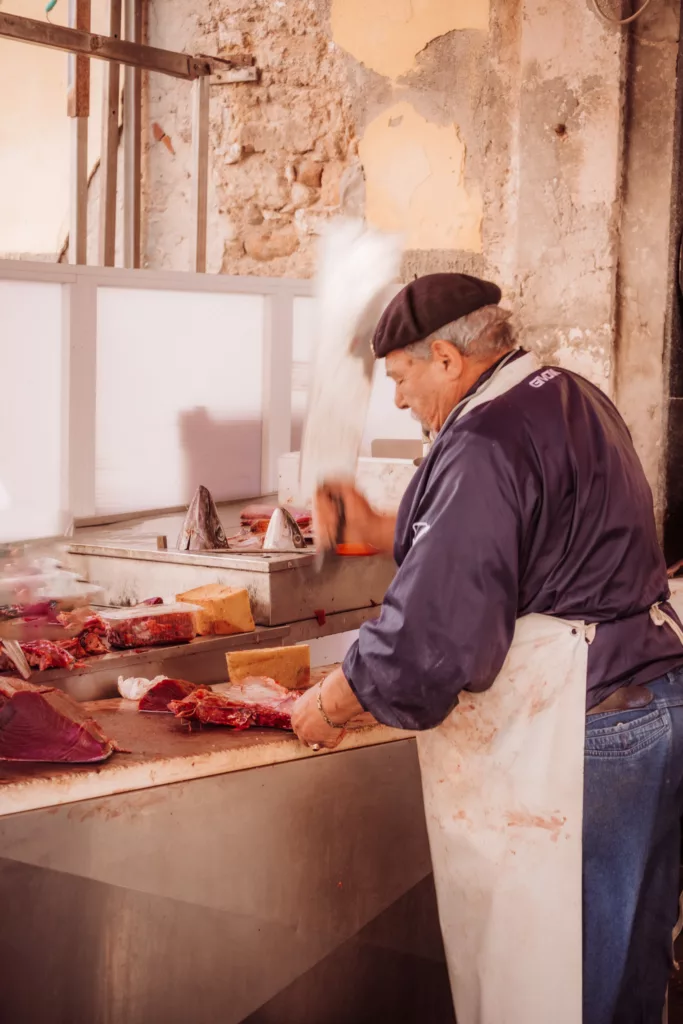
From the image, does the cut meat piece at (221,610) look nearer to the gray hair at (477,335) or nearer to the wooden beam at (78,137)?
the gray hair at (477,335)

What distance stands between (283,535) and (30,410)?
1.31m

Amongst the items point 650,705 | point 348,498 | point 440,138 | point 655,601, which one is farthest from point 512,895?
point 440,138

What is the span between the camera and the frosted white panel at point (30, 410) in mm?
4465

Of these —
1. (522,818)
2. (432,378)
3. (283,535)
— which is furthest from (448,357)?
(283,535)

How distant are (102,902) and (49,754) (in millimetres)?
353

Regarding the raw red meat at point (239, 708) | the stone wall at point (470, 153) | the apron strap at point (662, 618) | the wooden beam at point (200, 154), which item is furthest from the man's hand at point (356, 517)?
the wooden beam at point (200, 154)

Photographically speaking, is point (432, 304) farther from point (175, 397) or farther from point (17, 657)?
point (175, 397)

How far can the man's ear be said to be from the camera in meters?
2.47

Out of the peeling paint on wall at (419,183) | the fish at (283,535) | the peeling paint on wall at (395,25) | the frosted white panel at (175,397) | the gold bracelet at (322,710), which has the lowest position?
the gold bracelet at (322,710)

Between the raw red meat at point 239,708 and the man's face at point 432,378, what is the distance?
34.8 inches

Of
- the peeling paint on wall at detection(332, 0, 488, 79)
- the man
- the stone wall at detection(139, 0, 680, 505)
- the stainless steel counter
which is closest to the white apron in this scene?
the man

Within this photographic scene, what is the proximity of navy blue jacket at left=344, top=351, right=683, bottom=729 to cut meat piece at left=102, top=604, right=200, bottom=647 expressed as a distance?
1.15 meters

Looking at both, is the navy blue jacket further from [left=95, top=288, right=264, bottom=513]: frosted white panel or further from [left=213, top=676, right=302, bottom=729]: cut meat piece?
[left=95, top=288, right=264, bottom=513]: frosted white panel

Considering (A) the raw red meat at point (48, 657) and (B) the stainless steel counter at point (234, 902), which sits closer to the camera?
(B) the stainless steel counter at point (234, 902)
